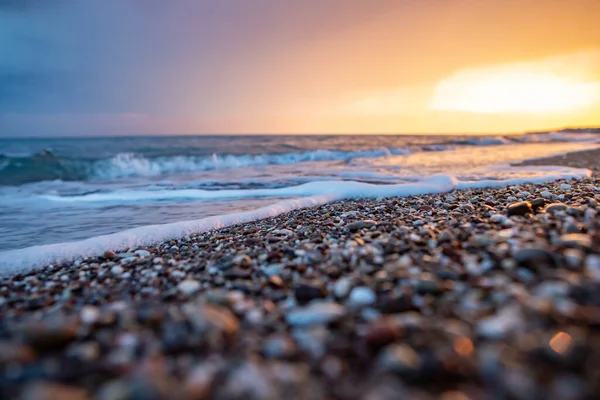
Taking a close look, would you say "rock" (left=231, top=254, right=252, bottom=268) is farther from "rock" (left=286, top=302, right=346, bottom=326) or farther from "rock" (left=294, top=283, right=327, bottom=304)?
"rock" (left=286, top=302, right=346, bottom=326)

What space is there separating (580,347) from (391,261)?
1.15m

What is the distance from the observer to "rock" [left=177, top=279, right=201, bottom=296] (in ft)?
7.09

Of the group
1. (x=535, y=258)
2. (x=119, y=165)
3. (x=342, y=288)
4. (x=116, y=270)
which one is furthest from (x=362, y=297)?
(x=119, y=165)

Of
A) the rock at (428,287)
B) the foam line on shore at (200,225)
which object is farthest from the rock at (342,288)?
the foam line on shore at (200,225)

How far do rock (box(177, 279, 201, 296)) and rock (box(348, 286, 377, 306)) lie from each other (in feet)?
3.21

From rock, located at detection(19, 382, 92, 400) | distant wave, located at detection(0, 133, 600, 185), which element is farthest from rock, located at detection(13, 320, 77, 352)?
distant wave, located at detection(0, 133, 600, 185)

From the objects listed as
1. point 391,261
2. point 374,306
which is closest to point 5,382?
point 374,306

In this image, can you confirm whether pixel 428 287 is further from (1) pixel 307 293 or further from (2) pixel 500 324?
(1) pixel 307 293

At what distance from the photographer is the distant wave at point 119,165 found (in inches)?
568

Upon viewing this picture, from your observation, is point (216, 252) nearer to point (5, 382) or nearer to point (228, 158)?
point (5, 382)

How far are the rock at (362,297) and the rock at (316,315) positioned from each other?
10cm

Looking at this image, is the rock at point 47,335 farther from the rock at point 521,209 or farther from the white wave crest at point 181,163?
the white wave crest at point 181,163

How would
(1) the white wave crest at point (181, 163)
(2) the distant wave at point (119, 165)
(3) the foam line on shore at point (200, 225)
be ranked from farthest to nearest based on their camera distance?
(1) the white wave crest at point (181, 163)
(2) the distant wave at point (119, 165)
(3) the foam line on shore at point (200, 225)

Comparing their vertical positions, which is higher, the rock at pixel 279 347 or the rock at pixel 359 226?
the rock at pixel 359 226
